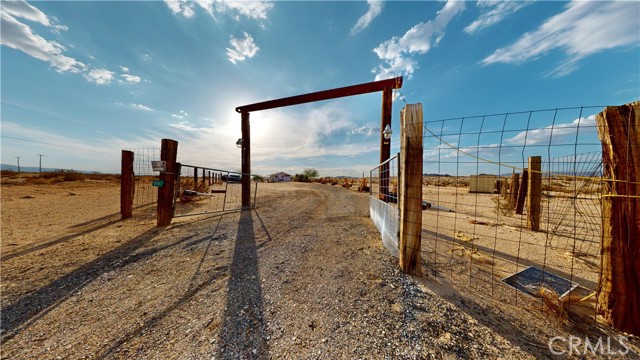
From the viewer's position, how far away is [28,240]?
14.6 ft

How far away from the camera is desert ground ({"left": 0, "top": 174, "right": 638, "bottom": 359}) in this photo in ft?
5.78

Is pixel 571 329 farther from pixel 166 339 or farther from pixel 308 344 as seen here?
pixel 166 339

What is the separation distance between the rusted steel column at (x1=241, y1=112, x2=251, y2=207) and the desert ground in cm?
459

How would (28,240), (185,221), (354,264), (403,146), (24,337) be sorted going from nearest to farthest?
(24,337)
(403,146)
(354,264)
(28,240)
(185,221)

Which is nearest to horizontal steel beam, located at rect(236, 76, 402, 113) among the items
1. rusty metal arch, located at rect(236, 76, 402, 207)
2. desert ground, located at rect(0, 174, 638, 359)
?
rusty metal arch, located at rect(236, 76, 402, 207)

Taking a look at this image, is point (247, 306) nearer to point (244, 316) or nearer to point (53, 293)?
point (244, 316)

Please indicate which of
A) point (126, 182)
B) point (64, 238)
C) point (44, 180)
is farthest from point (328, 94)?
point (44, 180)

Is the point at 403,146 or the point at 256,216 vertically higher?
the point at 403,146

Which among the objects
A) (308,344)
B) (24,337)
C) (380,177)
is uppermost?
(380,177)

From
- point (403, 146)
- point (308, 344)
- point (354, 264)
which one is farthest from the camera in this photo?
point (354, 264)

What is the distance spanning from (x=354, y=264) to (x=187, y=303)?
2.23 meters

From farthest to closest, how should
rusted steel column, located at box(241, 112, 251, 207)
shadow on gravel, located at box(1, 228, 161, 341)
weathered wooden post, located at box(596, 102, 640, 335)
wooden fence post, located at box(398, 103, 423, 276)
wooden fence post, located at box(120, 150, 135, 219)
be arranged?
rusted steel column, located at box(241, 112, 251, 207) < wooden fence post, located at box(120, 150, 135, 219) < wooden fence post, located at box(398, 103, 423, 276) < shadow on gravel, located at box(1, 228, 161, 341) < weathered wooden post, located at box(596, 102, 640, 335)

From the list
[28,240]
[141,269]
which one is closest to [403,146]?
[141,269]

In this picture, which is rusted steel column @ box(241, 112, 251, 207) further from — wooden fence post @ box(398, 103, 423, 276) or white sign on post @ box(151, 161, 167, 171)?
wooden fence post @ box(398, 103, 423, 276)
